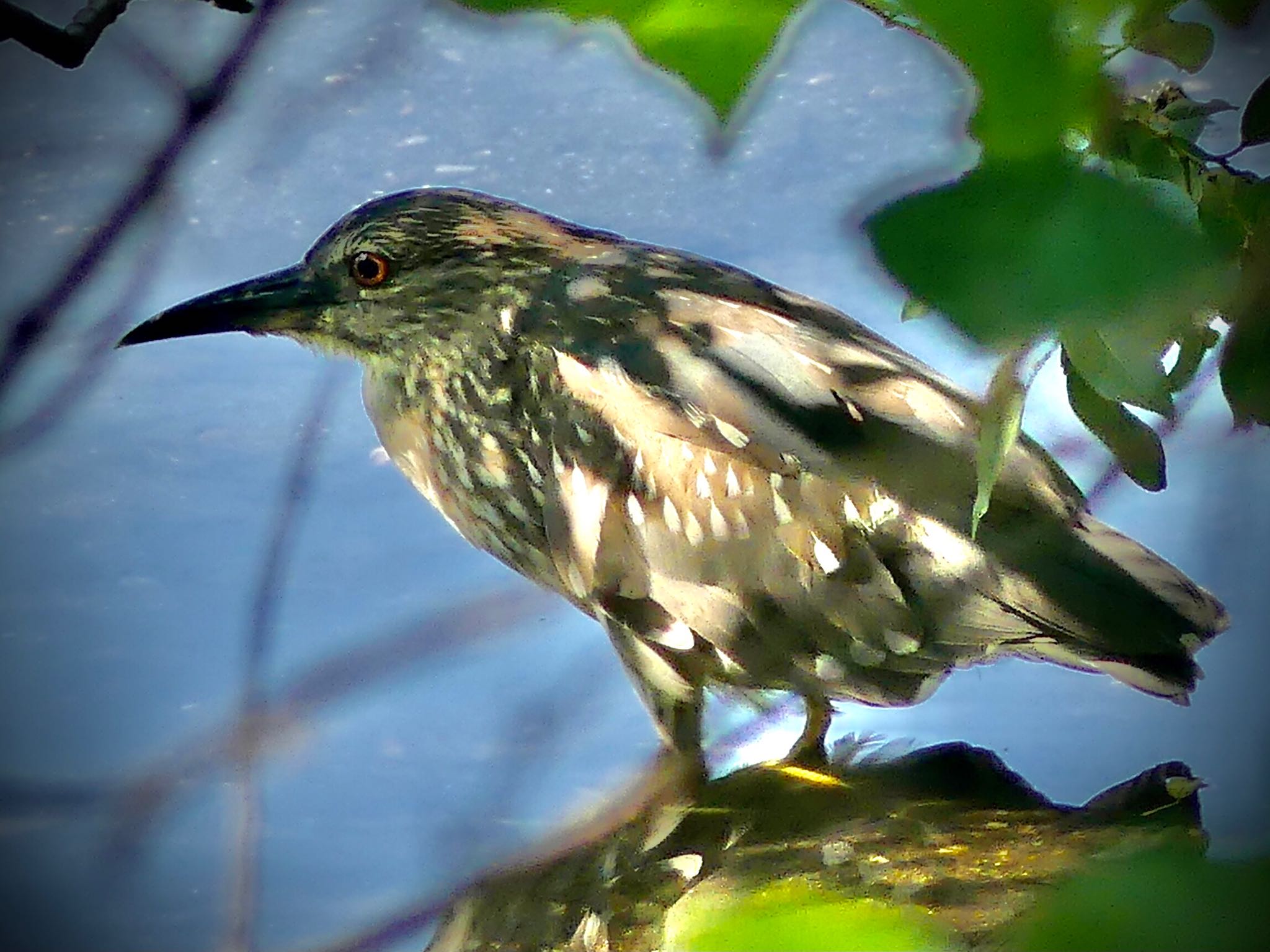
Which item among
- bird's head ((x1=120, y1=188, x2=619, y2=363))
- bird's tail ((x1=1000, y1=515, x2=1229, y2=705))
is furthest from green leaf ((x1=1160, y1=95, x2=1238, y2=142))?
bird's head ((x1=120, y1=188, x2=619, y2=363))

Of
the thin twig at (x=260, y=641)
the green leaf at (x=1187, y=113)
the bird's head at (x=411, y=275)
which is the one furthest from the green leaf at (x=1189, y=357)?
the thin twig at (x=260, y=641)

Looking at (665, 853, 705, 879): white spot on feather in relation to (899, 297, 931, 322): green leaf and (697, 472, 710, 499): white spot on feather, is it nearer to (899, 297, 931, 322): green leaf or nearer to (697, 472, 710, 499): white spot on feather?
(697, 472, 710, 499): white spot on feather

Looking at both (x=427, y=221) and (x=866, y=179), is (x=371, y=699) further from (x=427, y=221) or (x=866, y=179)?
(x=866, y=179)

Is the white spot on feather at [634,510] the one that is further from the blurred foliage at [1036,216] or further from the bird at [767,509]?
the blurred foliage at [1036,216]

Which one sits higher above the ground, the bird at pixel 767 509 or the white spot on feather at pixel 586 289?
the white spot on feather at pixel 586 289

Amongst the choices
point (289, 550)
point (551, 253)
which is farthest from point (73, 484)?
point (551, 253)

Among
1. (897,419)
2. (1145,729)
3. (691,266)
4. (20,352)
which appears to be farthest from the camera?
(20,352)
